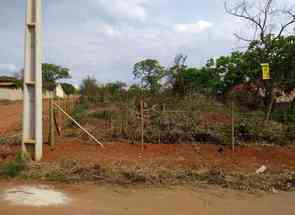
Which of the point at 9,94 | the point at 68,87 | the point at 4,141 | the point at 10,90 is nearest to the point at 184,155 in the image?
the point at 4,141

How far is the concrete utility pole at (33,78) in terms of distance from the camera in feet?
25.6

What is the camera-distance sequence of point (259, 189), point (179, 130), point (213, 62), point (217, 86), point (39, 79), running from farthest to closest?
1. point (213, 62)
2. point (217, 86)
3. point (179, 130)
4. point (39, 79)
5. point (259, 189)

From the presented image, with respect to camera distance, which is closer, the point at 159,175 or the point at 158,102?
the point at 159,175

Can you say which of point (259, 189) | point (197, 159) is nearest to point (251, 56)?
point (197, 159)

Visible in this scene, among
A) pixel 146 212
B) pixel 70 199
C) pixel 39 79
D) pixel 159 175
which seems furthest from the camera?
pixel 39 79

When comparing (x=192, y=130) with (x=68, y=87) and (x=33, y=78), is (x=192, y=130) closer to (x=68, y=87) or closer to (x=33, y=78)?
(x=33, y=78)

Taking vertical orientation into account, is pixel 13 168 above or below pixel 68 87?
below

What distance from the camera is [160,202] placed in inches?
199

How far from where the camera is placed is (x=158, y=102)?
1388cm

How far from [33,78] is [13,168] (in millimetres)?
2272

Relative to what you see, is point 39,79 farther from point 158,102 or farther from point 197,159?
point 158,102

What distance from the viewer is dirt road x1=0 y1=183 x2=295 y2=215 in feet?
15.3

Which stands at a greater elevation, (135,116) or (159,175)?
(135,116)

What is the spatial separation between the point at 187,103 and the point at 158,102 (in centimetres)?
164
